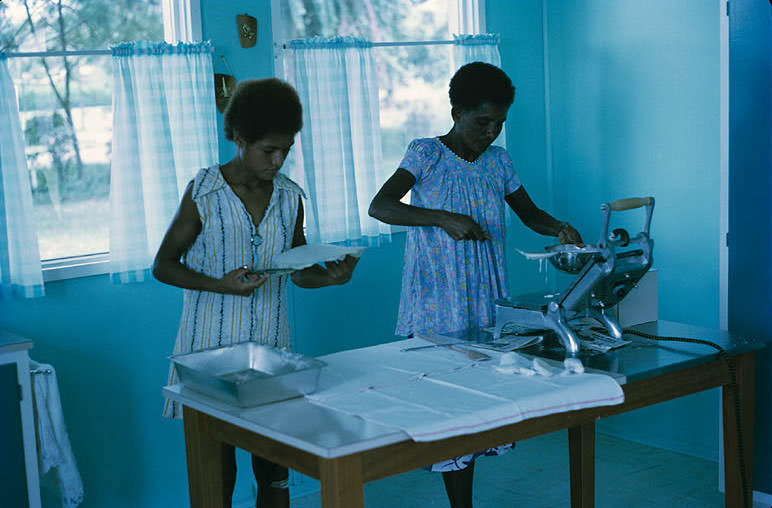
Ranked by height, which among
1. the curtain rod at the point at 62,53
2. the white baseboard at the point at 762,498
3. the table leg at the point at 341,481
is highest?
the curtain rod at the point at 62,53

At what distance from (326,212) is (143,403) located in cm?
110

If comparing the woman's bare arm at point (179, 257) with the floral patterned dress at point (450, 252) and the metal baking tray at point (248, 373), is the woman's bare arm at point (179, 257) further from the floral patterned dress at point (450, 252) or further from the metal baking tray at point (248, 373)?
the floral patterned dress at point (450, 252)

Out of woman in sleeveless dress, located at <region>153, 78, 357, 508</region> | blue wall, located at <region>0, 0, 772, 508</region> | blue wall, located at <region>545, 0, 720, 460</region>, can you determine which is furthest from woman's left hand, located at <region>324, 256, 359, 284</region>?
blue wall, located at <region>545, 0, 720, 460</region>

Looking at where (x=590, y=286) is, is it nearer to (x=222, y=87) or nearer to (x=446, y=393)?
(x=446, y=393)

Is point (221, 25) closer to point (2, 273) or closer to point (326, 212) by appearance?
point (326, 212)

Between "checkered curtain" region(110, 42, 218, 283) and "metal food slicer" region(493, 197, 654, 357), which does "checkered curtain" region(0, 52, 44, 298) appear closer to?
"checkered curtain" region(110, 42, 218, 283)

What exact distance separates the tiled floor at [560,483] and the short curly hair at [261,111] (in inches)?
73.0

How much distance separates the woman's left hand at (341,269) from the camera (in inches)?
98.7

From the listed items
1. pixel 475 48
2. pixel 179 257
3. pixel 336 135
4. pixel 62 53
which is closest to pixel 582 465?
pixel 179 257

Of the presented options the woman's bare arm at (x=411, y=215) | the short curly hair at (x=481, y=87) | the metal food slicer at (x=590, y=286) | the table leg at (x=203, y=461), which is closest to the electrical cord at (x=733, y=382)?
the metal food slicer at (x=590, y=286)

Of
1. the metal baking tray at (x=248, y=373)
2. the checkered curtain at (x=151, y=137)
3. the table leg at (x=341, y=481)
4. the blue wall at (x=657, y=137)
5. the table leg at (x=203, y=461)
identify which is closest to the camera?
the table leg at (x=341, y=481)

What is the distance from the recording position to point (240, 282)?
2.36 metres

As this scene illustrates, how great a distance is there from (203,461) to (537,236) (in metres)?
2.80

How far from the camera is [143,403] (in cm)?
342
